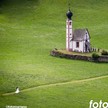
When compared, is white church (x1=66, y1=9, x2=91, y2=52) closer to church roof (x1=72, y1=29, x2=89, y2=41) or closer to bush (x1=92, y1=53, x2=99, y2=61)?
church roof (x1=72, y1=29, x2=89, y2=41)

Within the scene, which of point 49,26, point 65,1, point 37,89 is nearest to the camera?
point 37,89

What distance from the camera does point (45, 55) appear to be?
128ft

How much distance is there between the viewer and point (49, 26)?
48.1 meters

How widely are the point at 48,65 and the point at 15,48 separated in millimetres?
4135

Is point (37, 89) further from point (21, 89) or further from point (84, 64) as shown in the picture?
point (84, 64)

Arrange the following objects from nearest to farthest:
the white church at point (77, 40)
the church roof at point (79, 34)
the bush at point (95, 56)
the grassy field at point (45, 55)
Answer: the grassy field at point (45, 55) → the bush at point (95, 56) → the white church at point (77, 40) → the church roof at point (79, 34)

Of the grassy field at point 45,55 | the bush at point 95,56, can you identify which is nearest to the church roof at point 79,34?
the grassy field at point 45,55

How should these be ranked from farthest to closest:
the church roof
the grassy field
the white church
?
1. the church roof
2. the white church
3. the grassy field

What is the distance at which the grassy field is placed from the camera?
1192 inches

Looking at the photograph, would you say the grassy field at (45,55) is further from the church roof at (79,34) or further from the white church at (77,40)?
the church roof at (79,34)

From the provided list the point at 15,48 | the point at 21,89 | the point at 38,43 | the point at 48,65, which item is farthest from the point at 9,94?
the point at 38,43

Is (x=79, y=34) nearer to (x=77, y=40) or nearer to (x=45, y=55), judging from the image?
(x=77, y=40)

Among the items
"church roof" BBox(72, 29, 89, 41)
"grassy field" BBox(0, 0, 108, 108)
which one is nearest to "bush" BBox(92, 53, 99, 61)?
"grassy field" BBox(0, 0, 108, 108)

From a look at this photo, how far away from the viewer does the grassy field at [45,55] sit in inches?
1192
